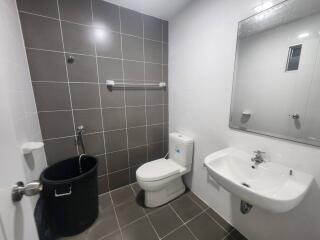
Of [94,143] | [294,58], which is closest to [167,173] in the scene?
[94,143]

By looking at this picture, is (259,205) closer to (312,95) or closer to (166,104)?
(312,95)

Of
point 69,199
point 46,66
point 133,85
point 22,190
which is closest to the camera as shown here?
point 22,190

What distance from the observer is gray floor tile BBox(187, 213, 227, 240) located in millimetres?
1269

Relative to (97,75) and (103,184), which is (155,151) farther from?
(97,75)

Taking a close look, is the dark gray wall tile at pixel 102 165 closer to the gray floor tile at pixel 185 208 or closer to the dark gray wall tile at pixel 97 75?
the dark gray wall tile at pixel 97 75

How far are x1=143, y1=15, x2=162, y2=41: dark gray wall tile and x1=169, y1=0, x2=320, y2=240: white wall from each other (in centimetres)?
16

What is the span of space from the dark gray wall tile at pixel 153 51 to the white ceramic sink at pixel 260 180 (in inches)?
53.9

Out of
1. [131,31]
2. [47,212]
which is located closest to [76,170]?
[47,212]

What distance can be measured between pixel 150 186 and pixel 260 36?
1.57 meters

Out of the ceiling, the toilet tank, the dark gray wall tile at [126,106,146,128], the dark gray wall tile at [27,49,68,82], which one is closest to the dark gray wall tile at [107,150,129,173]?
the dark gray wall tile at [126,106,146,128]

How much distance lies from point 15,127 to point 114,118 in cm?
92

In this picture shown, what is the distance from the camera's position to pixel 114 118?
1704 millimetres

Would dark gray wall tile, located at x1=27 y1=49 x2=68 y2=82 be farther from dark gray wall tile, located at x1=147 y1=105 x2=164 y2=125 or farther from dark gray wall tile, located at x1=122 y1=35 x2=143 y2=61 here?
dark gray wall tile, located at x1=147 y1=105 x2=164 y2=125

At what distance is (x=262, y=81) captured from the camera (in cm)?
105
